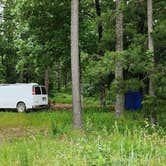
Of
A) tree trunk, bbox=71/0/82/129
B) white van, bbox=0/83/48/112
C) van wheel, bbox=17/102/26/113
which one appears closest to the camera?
tree trunk, bbox=71/0/82/129

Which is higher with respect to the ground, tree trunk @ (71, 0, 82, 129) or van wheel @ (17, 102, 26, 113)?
tree trunk @ (71, 0, 82, 129)

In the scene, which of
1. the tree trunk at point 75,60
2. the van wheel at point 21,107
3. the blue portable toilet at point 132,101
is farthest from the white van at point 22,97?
the tree trunk at point 75,60

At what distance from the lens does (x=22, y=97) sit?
1314 inches

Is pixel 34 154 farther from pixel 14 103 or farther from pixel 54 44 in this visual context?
pixel 14 103

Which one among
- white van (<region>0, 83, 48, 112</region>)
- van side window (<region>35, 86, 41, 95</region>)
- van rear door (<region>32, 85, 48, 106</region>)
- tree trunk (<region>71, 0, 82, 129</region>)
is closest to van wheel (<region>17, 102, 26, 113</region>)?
white van (<region>0, 83, 48, 112</region>)

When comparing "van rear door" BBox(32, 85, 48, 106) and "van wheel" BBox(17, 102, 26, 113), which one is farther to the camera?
"van wheel" BBox(17, 102, 26, 113)

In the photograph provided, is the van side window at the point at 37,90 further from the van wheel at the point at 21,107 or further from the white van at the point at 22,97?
the van wheel at the point at 21,107

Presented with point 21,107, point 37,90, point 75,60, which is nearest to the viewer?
point 75,60

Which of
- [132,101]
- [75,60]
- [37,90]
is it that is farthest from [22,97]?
[75,60]

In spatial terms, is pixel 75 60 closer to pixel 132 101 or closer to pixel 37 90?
pixel 37 90

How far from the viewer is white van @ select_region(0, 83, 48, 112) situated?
108ft

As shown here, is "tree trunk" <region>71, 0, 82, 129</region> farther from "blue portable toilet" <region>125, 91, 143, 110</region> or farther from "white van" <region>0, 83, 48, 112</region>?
"blue portable toilet" <region>125, 91, 143, 110</region>

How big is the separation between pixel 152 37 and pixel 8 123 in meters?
9.54

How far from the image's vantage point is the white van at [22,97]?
108 feet
